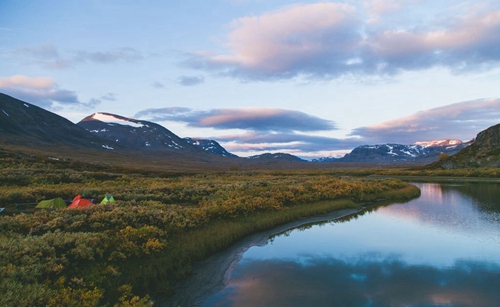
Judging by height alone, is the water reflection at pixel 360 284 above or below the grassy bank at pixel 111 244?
below

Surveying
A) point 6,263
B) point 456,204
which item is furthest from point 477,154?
point 6,263

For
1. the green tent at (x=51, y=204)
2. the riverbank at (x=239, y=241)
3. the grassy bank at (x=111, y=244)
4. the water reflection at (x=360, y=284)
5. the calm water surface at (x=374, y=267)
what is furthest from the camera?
the green tent at (x=51, y=204)

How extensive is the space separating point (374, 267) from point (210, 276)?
9006mm

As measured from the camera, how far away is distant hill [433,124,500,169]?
111044 mm

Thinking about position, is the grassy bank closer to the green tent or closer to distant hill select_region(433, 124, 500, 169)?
the green tent

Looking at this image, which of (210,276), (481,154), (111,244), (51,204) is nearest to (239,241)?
(210,276)

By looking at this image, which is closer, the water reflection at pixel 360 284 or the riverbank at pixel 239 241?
the water reflection at pixel 360 284

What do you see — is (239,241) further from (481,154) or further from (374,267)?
(481,154)

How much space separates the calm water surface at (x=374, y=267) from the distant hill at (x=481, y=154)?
10144 cm

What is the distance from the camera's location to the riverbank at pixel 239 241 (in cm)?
1406

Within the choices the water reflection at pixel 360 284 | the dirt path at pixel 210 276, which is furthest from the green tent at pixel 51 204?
the water reflection at pixel 360 284

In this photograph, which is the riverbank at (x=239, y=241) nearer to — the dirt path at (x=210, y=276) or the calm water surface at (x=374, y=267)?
the dirt path at (x=210, y=276)

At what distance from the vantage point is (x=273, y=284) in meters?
15.3

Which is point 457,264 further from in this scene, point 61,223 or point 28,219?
point 28,219
